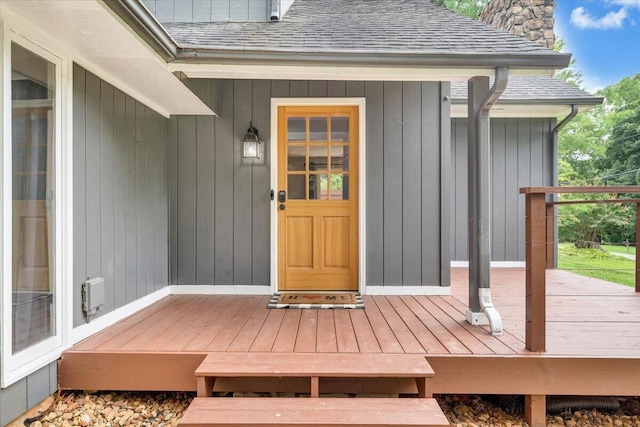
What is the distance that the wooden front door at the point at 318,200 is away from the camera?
3533 mm

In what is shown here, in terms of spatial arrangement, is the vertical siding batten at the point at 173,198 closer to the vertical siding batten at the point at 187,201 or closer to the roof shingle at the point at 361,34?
the vertical siding batten at the point at 187,201

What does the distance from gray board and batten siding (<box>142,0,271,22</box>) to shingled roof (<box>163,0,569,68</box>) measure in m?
0.23

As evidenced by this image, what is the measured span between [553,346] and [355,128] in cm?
249

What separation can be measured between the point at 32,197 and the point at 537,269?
2880 millimetres

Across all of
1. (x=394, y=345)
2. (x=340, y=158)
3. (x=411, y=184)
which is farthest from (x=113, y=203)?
(x=411, y=184)

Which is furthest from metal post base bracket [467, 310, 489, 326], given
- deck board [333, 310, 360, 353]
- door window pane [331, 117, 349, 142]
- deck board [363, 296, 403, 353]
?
door window pane [331, 117, 349, 142]

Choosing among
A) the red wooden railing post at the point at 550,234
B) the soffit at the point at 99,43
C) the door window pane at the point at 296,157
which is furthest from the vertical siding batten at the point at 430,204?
the soffit at the point at 99,43

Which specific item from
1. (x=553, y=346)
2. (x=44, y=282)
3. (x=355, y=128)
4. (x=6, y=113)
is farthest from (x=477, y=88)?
(x=44, y=282)

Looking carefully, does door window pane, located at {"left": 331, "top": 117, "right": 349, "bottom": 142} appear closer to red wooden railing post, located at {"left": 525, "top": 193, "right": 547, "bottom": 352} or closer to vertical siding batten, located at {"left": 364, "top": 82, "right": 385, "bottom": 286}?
vertical siding batten, located at {"left": 364, "top": 82, "right": 385, "bottom": 286}

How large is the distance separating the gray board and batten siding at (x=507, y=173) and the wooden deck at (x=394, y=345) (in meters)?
1.92

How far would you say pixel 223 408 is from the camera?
1670 millimetres

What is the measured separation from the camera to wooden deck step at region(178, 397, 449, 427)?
5.11 feet

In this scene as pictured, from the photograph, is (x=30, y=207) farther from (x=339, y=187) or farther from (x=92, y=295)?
(x=339, y=187)

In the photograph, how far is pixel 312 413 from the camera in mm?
1623
